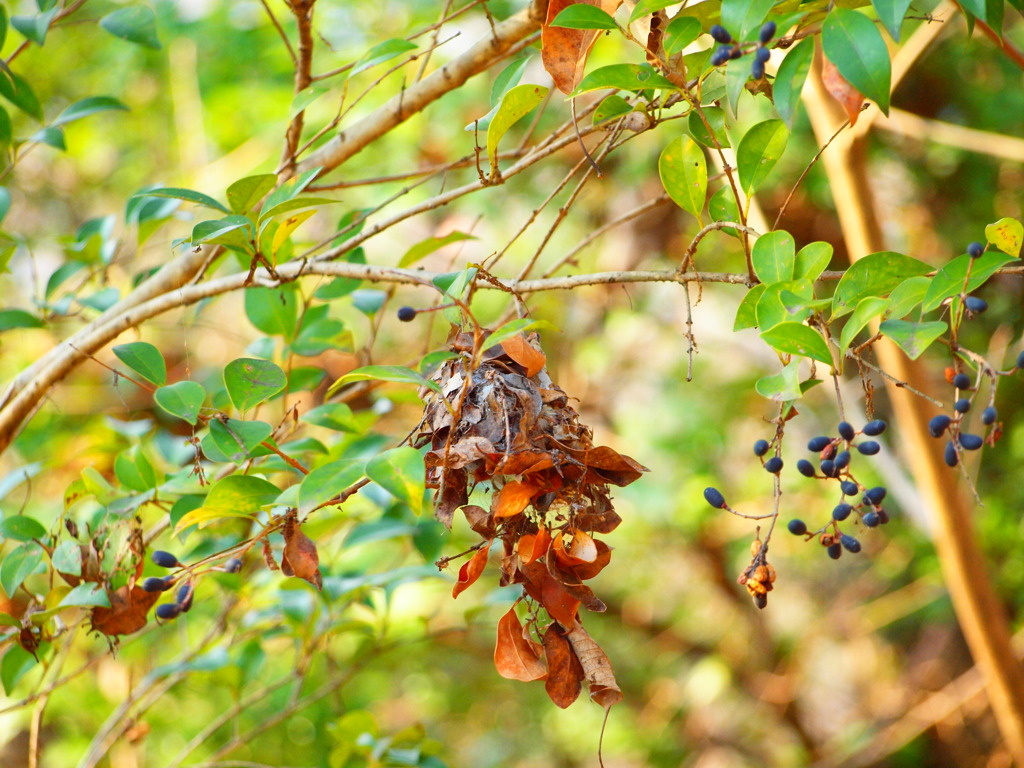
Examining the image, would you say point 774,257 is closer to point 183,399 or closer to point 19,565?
point 183,399

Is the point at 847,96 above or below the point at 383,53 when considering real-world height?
below

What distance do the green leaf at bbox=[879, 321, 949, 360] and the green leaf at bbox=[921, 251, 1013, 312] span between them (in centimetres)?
4

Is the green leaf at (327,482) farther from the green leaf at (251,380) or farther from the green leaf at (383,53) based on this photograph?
the green leaf at (383,53)

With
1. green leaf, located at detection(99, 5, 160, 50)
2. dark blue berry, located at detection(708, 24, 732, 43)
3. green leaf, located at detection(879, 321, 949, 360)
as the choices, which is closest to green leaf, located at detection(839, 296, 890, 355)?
green leaf, located at detection(879, 321, 949, 360)

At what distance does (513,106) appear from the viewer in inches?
28.0

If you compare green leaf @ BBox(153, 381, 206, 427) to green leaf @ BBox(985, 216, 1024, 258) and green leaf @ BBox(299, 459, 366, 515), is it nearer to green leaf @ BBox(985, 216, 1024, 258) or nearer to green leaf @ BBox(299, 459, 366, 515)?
green leaf @ BBox(299, 459, 366, 515)

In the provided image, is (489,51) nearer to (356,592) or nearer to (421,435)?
(421,435)

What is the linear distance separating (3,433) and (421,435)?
21.9 inches

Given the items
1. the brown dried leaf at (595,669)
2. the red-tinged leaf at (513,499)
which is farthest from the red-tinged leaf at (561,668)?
the red-tinged leaf at (513,499)

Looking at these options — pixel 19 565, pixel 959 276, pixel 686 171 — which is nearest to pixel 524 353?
pixel 686 171

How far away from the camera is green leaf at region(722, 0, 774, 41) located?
1.83 feet

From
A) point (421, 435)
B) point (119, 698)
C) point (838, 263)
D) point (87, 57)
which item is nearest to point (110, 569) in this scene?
point (421, 435)

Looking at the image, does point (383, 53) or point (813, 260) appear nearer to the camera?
point (813, 260)

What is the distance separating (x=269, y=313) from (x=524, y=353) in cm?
55
